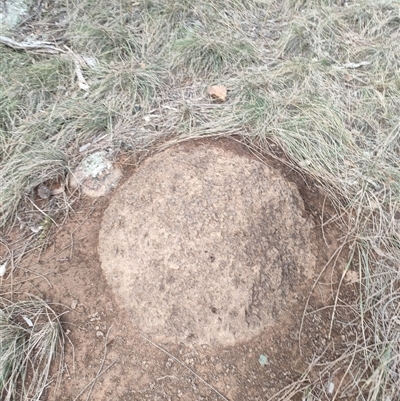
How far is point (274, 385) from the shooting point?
1600 millimetres

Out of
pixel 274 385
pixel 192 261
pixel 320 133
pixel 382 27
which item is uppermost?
pixel 382 27

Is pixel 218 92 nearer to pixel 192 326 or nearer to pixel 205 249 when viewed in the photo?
pixel 205 249

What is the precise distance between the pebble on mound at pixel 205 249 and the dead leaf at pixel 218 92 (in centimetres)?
63

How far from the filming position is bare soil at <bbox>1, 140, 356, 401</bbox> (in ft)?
5.24

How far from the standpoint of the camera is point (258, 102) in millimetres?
2428

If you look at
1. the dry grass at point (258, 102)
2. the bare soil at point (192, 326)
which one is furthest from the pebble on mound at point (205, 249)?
the dry grass at point (258, 102)

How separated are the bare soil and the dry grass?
10 centimetres

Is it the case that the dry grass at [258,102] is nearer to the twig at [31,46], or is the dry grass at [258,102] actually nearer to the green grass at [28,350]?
the twig at [31,46]

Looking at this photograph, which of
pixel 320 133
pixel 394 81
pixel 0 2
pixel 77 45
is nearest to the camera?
A: pixel 320 133

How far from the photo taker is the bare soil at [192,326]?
160 cm

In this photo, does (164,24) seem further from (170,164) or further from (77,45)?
(170,164)

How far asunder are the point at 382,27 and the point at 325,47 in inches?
17.0

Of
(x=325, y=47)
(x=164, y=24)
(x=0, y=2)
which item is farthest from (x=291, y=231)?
(x=0, y=2)

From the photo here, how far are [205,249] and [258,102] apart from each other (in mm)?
1005
